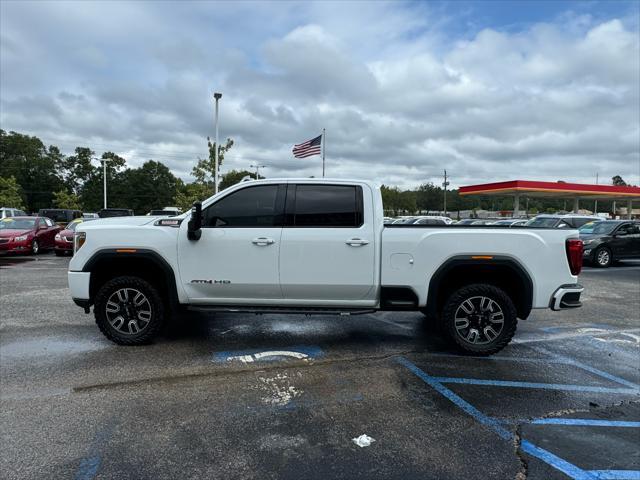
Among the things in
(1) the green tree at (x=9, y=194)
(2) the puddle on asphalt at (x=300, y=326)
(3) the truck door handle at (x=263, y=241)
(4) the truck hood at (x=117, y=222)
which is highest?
(1) the green tree at (x=9, y=194)

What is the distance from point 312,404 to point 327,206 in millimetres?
2301

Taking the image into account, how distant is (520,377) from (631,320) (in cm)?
415

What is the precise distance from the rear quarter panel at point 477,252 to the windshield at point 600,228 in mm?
12522

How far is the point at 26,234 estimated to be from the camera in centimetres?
1638

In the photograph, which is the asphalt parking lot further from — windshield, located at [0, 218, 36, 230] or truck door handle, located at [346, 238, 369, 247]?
windshield, located at [0, 218, 36, 230]

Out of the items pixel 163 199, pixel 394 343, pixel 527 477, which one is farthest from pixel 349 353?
pixel 163 199

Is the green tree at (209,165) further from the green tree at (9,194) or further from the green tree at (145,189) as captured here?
the green tree at (145,189)

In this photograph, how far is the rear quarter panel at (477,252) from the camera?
16.8 ft

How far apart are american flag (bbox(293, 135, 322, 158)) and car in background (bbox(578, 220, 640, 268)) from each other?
14821 millimetres

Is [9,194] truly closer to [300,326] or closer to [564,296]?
[300,326]

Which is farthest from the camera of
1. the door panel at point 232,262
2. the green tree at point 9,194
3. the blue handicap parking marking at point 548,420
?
the green tree at point 9,194


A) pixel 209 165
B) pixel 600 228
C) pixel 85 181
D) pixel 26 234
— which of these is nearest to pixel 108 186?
pixel 85 181

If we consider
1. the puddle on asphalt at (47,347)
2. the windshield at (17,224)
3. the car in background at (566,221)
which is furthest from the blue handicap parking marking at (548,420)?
the windshield at (17,224)

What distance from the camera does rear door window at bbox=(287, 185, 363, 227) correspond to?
17.4ft
